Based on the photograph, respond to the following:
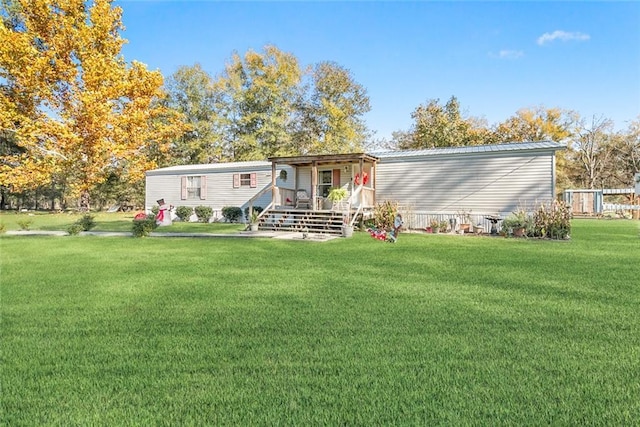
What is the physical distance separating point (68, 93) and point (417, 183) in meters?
12.8

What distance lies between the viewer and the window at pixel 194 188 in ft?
68.6

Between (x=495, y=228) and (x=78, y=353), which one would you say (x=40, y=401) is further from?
(x=495, y=228)

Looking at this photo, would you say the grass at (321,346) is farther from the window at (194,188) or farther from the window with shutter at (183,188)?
the window with shutter at (183,188)

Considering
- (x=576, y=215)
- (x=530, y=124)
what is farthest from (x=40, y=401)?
(x=530, y=124)

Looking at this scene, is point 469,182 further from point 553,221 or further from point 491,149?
point 553,221

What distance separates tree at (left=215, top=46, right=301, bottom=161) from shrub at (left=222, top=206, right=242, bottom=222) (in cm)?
1257

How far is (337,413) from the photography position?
6.97ft

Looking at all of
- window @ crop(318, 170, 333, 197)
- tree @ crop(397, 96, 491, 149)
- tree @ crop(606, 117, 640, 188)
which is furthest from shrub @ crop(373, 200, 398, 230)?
tree @ crop(606, 117, 640, 188)

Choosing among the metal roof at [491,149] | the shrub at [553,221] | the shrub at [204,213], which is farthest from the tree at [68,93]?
the shrub at [553,221]

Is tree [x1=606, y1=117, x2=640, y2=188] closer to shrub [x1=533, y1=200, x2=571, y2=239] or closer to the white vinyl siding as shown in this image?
the white vinyl siding

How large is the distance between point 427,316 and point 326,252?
5.03m

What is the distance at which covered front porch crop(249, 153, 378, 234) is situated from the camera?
48.7 ft

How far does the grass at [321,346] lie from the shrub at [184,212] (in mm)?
14192

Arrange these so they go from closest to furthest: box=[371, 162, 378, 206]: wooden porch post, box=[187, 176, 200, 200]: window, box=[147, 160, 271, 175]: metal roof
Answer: box=[371, 162, 378, 206]: wooden porch post
box=[147, 160, 271, 175]: metal roof
box=[187, 176, 200, 200]: window
